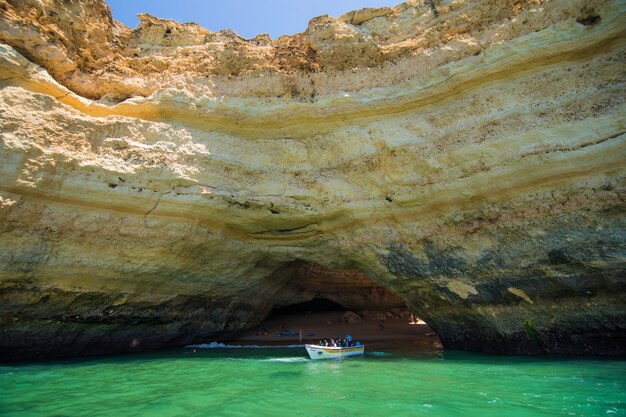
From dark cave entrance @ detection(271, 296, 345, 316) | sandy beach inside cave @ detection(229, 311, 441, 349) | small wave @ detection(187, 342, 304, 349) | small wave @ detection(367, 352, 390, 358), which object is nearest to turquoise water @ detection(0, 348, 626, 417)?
small wave @ detection(367, 352, 390, 358)

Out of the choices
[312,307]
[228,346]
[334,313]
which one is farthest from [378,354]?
[312,307]

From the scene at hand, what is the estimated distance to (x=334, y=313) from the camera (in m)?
22.7

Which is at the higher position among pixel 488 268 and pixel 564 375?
pixel 488 268

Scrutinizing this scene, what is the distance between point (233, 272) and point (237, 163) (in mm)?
3939

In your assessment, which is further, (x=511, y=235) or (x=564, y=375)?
(x=511, y=235)

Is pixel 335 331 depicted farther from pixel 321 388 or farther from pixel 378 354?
pixel 321 388

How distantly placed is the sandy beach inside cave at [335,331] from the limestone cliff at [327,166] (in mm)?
4929

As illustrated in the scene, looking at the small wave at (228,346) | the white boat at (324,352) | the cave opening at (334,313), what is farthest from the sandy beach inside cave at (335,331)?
the white boat at (324,352)

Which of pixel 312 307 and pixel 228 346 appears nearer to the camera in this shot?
pixel 228 346

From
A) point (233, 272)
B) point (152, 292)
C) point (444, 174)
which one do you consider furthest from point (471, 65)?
point (152, 292)

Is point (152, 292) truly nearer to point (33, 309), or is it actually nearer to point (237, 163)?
point (33, 309)

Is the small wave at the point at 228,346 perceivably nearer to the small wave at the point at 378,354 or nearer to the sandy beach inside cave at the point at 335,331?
the sandy beach inside cave at the point at 335,331

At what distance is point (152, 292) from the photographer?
40.3 feet

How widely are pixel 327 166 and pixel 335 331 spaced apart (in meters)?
10.8
